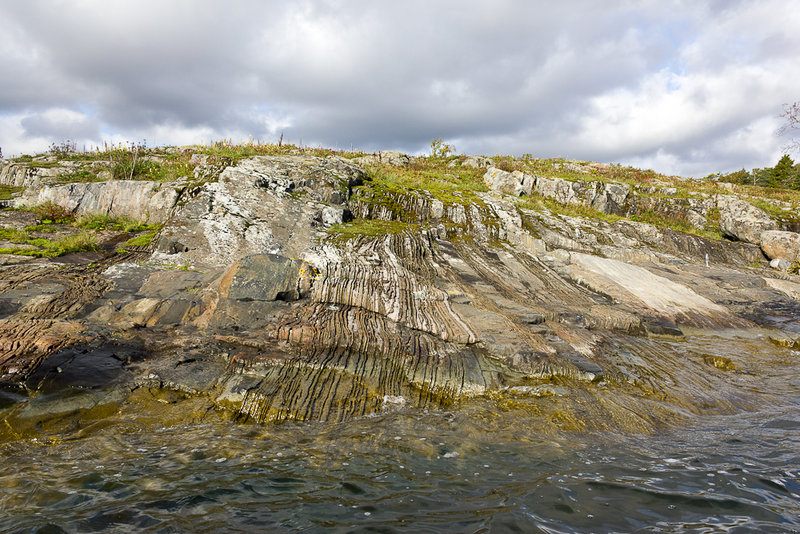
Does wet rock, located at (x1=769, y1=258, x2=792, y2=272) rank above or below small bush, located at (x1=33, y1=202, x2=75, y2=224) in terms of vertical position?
above

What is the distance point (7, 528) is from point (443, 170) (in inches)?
1362

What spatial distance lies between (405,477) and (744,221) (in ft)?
103

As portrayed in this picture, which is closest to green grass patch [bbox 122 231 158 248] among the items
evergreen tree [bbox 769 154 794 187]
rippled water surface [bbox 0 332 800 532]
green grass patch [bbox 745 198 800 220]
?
rippled water surface [bbox 0 332 800 532]

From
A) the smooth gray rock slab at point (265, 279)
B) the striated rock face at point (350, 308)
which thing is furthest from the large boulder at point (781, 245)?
the smooth gray rock slab at point (265, 279)

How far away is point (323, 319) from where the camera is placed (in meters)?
9.05

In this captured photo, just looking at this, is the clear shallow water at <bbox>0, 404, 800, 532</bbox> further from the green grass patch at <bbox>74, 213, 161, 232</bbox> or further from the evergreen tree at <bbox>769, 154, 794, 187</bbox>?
the evergreen tree at <bbox>769, 154, 794, 187</bbox>

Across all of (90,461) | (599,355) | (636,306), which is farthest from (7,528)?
(636,306)

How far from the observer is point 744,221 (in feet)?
81.7

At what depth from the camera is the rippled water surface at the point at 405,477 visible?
377cm

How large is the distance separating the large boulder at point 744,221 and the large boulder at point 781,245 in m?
1.10

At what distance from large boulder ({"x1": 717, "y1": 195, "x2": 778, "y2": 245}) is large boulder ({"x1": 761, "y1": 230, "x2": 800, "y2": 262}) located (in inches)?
43.1

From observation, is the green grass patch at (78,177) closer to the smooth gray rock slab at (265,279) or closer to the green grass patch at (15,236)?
the green grass patch at (15,236)

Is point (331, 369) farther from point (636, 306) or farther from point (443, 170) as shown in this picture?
point (443, 170)

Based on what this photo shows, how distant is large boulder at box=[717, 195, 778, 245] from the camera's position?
959 inches
